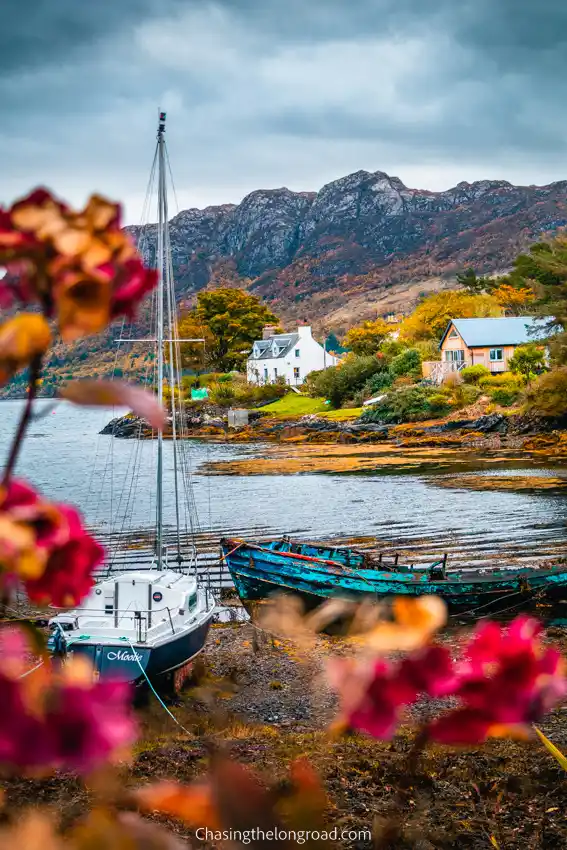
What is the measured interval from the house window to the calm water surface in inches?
1195

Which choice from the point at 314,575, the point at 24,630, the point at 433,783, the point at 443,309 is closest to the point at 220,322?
the point at 443,309

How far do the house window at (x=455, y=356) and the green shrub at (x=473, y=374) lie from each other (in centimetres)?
349

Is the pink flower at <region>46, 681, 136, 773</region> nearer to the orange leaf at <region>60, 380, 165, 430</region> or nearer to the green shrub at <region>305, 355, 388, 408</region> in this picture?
the orange leaf at <region>60, 380, 165, 430</region>

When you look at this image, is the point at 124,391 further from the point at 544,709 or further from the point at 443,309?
the point at 443,309

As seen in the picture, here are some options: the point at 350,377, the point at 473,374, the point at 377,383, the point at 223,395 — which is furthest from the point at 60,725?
the point at 223,395

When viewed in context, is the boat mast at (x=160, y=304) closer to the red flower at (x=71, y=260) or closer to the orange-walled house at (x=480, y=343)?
the red flower at (x=71, y=260)

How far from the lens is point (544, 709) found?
2.96 ft

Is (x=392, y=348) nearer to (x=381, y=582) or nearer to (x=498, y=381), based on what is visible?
(x=498, y=381)

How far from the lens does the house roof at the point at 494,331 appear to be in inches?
2862

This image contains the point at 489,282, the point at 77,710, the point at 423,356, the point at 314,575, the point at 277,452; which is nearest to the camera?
the point at 77,710

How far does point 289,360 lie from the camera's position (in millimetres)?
98812

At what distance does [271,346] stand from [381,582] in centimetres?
8471

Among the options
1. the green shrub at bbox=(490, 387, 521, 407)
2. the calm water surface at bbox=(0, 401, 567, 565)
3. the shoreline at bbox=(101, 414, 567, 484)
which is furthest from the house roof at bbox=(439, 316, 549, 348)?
the calm water surface at bbox=(0, 401, 567, 565)

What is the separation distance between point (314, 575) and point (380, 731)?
18.7 m
